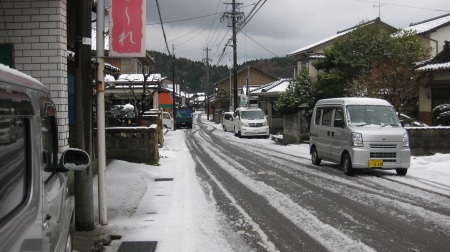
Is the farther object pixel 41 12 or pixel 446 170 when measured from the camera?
pixel 446 170

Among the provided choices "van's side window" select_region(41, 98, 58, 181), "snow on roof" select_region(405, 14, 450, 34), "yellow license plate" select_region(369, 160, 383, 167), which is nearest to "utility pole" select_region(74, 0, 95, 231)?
"van's side window" select_region(41, 98, 58, 181)

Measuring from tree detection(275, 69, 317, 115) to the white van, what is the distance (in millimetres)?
10018

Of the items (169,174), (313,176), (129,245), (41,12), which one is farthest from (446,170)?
(41,12)

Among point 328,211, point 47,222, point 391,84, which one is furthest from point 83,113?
point 391,84

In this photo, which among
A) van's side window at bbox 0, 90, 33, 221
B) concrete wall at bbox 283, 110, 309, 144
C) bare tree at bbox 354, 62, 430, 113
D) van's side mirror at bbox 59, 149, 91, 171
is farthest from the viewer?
concrete wall at bbox 283, 110, 309, 144

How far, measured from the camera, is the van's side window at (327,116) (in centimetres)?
1255

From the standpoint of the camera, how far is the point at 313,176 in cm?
1092

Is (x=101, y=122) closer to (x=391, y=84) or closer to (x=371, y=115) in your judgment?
(x=371, y=115)

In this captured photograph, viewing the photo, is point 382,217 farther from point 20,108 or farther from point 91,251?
point 20,108

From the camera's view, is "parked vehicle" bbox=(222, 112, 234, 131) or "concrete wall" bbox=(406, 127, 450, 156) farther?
"parked vehicle" bbox=(222, 112, 234, 131)

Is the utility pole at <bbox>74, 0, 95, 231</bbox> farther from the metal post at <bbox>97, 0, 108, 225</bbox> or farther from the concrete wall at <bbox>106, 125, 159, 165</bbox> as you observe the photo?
the concrete wall at <bbox>106, 125, 159, 165</bbox>

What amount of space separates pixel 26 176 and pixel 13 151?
0.88 feet

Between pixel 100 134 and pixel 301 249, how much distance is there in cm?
318

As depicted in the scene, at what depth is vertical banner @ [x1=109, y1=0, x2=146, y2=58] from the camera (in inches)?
245
